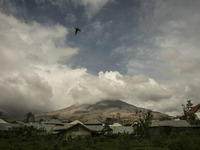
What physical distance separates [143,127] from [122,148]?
2780 cm

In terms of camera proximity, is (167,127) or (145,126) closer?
(145,126)

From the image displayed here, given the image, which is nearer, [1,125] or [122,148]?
[122,148]

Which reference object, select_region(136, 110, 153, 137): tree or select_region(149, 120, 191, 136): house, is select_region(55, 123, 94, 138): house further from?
select_region(149, 120, 191, 136): house

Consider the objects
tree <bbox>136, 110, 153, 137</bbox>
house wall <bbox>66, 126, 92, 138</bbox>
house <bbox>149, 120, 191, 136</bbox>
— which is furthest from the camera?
house <bbox>149, 120, 191, 136</bbox>

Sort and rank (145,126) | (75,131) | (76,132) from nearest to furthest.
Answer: (145,126)
(76,132)
(75,131)

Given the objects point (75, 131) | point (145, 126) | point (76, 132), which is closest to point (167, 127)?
point (145, 126)

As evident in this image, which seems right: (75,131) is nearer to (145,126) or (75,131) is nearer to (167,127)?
(145,126)

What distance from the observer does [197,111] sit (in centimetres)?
6950

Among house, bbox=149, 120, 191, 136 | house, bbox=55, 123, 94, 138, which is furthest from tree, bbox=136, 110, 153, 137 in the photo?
house, bbox=55, 123, 94, 138

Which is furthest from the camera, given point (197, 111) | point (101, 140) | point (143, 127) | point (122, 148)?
point (197, 111)

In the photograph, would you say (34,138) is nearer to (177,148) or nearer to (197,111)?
(177,148)

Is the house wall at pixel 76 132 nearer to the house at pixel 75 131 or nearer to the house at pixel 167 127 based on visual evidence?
the house at pixel 75 131

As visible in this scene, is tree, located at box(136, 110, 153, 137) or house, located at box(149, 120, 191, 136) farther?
house, located at box(149, 120, 191, 136)

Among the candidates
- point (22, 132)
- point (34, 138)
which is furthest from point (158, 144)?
point (22, 132)
